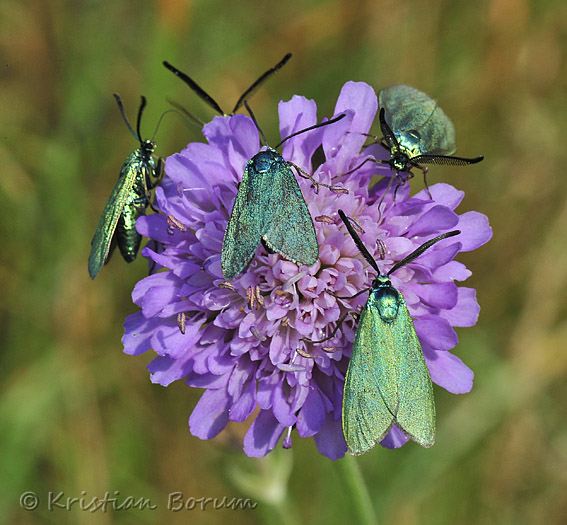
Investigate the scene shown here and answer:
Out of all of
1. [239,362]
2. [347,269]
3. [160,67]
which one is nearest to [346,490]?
[239,362]

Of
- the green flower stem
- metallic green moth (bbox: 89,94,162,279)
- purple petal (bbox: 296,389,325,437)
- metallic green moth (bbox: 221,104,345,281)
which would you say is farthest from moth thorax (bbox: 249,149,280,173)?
the green flower stem

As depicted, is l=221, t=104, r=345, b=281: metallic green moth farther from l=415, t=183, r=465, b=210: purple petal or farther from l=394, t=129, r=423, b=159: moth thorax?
l=415, t=183, r=465, b=210: purple petal

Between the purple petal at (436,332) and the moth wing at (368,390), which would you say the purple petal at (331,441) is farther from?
the purple petal at (436,332)

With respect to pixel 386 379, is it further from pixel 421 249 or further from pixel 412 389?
pixel 421 249

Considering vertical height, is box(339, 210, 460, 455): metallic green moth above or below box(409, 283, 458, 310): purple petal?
below

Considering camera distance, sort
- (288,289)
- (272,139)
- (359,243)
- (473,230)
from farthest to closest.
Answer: (272,139) → (473,230) → (288,289) → (359,243)

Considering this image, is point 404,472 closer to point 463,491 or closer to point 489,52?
point 463,491

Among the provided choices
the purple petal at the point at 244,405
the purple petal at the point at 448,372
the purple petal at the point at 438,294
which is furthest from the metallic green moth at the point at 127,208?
the purple petal at the point at 448,372

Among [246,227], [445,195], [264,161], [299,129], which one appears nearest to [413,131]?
[445,195]
